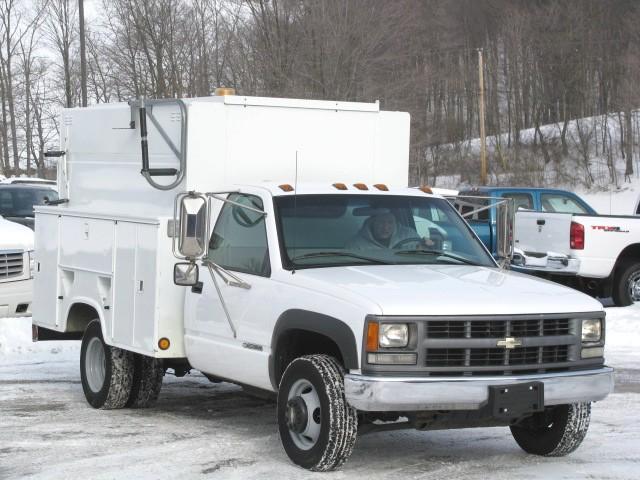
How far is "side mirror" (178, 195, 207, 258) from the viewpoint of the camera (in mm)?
8016

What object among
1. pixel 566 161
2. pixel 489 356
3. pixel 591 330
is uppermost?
pixel 566 161

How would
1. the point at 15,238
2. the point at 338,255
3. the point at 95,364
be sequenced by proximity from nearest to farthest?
the point at 338,255
the point at 95,364
the point at 15,238

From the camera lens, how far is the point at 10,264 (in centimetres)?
1505

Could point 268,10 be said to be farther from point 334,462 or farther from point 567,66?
point 334,462

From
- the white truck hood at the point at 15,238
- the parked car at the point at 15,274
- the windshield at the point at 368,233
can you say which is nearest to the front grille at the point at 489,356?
the windshield at the point at 368,233

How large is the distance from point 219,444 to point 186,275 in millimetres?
1223

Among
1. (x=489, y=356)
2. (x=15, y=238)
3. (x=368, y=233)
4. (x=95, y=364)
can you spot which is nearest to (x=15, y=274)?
(x=15, y=238)

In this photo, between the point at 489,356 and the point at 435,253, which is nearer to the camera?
the point at 489,356

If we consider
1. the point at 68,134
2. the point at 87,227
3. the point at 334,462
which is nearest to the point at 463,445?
the point at 334,462

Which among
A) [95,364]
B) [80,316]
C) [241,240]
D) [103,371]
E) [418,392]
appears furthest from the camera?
[80,316]

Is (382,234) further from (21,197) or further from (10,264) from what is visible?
(21,197)

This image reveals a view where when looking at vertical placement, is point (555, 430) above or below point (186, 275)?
below

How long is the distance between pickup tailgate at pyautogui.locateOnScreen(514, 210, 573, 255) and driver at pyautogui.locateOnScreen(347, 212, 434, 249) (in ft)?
30.6

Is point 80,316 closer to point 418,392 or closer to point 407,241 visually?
point 407,241
